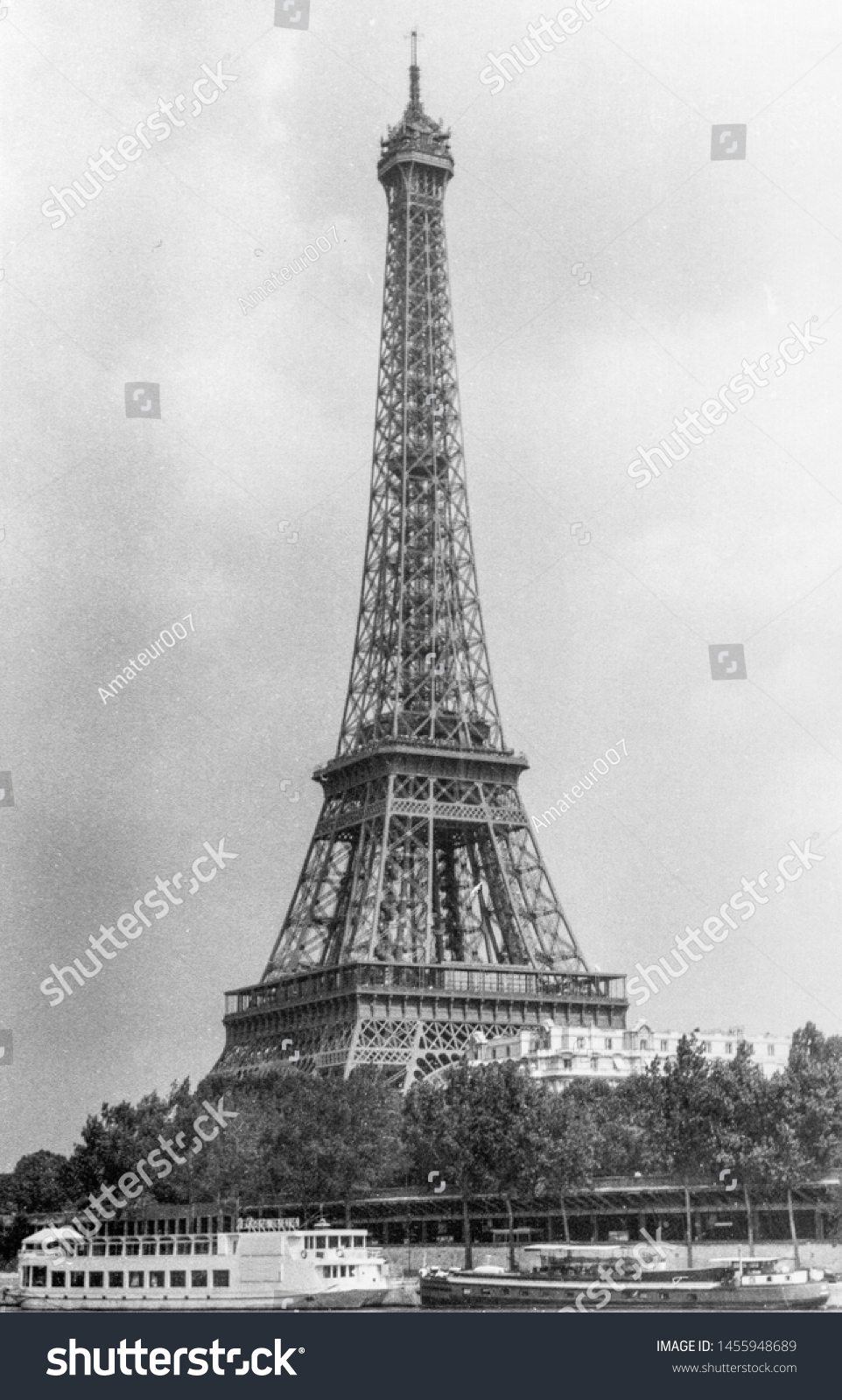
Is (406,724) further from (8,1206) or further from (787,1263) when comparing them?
(787,1263)

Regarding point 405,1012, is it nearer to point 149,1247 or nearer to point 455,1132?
point 455,1132

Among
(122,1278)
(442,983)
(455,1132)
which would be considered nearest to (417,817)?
(442,983)

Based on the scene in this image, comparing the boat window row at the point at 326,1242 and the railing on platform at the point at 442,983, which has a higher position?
the railing on platform at the point at 442,983

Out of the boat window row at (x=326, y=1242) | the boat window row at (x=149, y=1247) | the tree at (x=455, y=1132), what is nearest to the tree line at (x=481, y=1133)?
the tree at (x=455, y=1132)

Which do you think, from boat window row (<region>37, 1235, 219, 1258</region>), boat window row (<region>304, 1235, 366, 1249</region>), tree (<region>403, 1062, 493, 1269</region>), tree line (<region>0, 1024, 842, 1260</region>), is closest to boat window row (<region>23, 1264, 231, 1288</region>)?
boat window row (<region>37, 1235, 219, 1258</region>)

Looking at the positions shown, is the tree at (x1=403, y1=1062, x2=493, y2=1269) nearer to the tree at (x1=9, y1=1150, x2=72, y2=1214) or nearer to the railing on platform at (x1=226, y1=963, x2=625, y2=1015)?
the railing on platform at (x1=226, y1=963, x2=625, y2=1015)

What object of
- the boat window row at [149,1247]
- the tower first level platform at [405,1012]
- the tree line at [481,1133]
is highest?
the tower first level platform at [405,1012]

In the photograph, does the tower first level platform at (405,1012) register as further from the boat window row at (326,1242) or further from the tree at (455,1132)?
the boat window row at (326,1242)

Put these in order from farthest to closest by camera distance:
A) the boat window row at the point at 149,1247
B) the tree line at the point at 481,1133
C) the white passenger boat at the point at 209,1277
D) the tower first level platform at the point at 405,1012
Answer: the tower first level platform at the point at 405,1012, the tree line at the point at 481,1133, the boat window row at the point at 149,1247, the white passenger boat at the point at 209,1277
